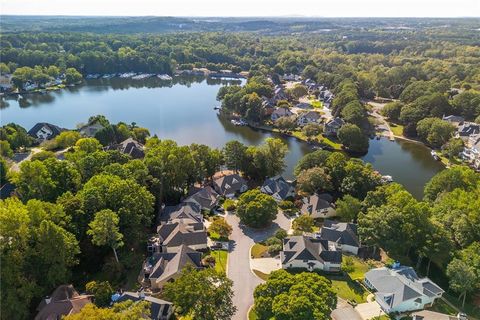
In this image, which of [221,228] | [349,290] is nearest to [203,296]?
[221,228]

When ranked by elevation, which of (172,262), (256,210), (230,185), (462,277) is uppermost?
(462,277)

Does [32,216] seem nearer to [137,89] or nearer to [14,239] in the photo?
[14,239]

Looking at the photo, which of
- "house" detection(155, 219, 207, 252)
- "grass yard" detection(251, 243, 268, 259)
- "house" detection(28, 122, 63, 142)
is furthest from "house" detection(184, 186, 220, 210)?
"house" detection(28, 122, 63, 142)

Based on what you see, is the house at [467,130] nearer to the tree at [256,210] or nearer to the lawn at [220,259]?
the tree at [256,210]

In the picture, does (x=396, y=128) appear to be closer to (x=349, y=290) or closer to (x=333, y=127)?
(x=333, y=127)

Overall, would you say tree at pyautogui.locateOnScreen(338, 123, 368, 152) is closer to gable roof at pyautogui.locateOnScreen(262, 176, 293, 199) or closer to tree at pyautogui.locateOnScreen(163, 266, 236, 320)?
gable roof at pyautogui.locateOnScreen(262, 176, 293, 199)

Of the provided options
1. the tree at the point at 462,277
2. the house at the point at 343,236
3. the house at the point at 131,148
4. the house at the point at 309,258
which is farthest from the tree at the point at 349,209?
the house at the point at 131,148
